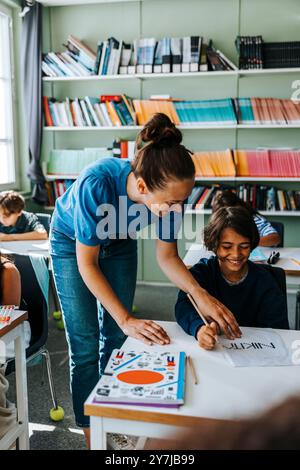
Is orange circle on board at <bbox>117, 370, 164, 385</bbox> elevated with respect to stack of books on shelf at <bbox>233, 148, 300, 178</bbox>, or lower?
lower

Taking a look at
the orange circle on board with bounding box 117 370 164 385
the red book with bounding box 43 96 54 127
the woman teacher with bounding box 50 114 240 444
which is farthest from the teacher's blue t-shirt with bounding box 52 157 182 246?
the red book with bounding box 43 96 54 127

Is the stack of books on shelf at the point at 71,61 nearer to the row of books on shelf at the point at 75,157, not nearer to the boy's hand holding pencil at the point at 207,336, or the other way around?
the row of books on shelf at the point at 75,157

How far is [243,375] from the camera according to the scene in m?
1.20

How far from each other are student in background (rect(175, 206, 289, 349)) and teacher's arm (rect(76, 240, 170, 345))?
9.8 inches

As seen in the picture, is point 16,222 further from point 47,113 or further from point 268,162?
point 268,162

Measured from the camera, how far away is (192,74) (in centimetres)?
431

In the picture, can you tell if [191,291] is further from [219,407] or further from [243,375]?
[219,407]

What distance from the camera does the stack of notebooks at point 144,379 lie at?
105 centimetres

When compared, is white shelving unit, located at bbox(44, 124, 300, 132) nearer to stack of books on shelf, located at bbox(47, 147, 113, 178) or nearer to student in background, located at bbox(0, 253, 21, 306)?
stack of books on shelf, located at bbox(47, 147, 113, 178)

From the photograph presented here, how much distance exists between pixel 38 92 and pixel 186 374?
3983 millimetres

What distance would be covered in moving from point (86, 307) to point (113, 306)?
1.14ft

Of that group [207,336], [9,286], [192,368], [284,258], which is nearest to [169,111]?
[284,258]

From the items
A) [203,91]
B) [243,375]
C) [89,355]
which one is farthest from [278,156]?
[243,375]

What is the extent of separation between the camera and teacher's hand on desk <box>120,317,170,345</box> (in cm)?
140
